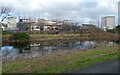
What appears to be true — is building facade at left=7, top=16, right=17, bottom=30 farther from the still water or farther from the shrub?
the still water

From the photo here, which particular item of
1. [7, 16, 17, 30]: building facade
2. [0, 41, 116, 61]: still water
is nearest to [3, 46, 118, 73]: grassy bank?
[0, 41, 116, 61]: still water

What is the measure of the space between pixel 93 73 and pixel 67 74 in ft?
3.31

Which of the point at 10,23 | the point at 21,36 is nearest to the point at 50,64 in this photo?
the point at 21,36

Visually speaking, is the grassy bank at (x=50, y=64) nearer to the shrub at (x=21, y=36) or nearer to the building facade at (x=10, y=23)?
the shrub at (x=21, y=36)

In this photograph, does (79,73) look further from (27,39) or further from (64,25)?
(64,25)

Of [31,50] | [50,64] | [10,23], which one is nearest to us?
[50,64]

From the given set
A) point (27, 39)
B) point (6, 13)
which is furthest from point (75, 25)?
point (6, 13)

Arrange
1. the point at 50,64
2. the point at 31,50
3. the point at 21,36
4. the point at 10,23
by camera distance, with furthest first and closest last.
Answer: the point at 10,23, the point at 21,36, the point at 31,50, the point at 50,64

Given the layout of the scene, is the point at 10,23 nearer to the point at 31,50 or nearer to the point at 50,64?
the point at 31,50

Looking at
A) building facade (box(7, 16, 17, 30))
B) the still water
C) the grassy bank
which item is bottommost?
the still water

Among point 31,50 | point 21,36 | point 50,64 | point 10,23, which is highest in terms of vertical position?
point 10,23

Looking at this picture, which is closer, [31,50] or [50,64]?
[50,64]

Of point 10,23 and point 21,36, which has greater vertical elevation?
point 10,23

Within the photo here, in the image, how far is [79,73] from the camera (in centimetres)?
1025
